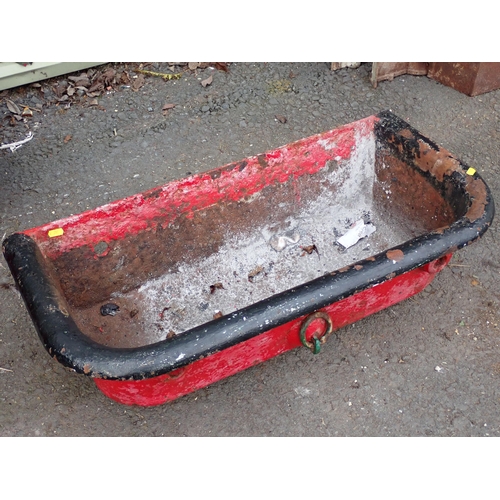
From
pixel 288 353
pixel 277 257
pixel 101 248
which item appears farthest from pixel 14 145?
pixel 288 353

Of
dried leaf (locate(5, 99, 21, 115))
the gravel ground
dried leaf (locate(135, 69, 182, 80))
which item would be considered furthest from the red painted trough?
dried leaf (locate(5, 99, 21, 115))

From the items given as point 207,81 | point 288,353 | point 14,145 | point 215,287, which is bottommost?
point 288,353

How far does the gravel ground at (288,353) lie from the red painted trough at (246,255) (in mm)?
330

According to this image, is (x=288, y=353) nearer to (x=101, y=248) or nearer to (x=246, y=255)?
(x=246, y=255)

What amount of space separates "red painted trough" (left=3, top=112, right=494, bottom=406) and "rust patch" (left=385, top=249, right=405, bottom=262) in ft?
0.04

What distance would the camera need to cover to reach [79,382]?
8.93 feet

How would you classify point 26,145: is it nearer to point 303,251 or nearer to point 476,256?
point 303,251

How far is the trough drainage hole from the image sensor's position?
2.49 metres

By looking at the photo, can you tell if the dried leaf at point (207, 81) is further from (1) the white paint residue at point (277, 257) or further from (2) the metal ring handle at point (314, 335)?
(2) the metal ring handle at point (314, 335)

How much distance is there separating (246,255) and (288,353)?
22.8 inches

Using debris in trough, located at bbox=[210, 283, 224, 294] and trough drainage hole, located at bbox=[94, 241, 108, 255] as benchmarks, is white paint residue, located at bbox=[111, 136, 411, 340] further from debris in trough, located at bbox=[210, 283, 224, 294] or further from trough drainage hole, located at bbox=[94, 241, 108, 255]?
trough drainage hole, located at bbox=[94, 241, 108, 255]

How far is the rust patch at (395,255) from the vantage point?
6.91 ft

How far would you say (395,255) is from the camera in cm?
212

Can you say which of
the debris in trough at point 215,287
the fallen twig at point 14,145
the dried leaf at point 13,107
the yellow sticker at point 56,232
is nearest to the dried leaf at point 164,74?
the dried leaf at point 13,107
